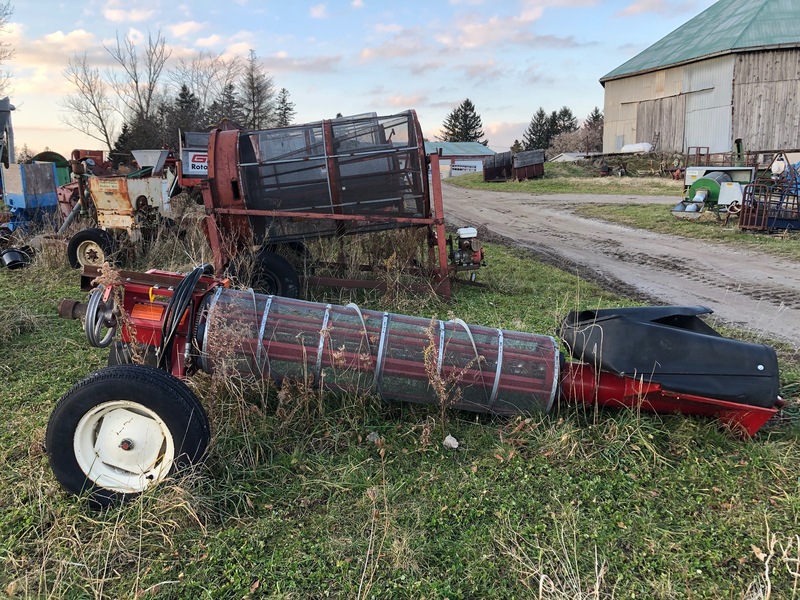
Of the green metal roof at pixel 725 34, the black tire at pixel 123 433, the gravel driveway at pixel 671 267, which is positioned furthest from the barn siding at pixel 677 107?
the black tire at pixel 123 433

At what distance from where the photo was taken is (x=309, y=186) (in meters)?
6.59

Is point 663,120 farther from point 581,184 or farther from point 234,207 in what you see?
Result: point 234,207

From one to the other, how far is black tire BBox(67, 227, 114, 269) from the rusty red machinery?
10.5 ft

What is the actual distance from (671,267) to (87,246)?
32.2 feet

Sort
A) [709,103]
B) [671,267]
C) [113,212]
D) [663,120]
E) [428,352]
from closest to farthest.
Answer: [428,352], [113,212], [671,267], [709,103], [663,120]

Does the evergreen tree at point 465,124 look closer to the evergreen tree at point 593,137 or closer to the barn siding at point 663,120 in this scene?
the evergreen tree at point 593,137

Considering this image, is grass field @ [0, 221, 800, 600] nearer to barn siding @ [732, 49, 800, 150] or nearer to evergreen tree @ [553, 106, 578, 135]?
barn siding @ [732, 49, 800, 150]

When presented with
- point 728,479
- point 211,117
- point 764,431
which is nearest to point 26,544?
point 728,479

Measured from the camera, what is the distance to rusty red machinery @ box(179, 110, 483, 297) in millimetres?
6492

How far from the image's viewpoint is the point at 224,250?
6.74 m

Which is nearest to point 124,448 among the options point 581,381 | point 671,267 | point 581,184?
point 581,381

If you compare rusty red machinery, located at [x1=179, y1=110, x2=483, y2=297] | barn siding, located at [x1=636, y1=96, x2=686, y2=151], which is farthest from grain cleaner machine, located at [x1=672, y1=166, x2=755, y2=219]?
barn siding, located at [x1=636, y1=96, x2=686, y2=151]

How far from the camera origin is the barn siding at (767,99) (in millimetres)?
32781

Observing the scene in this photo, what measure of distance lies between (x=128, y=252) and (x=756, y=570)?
917cm
